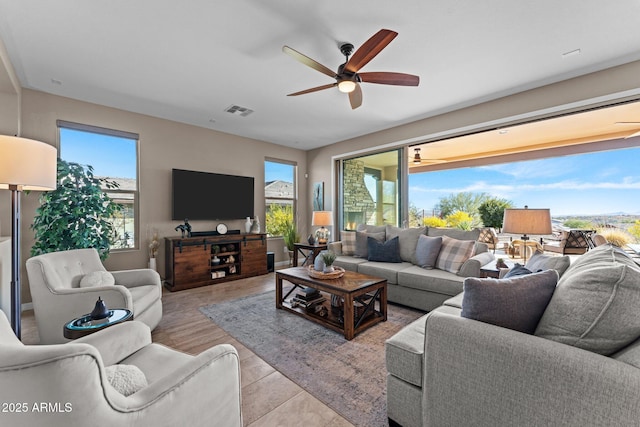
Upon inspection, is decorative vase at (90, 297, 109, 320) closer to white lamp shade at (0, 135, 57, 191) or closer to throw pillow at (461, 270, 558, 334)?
white lamp shade at (0, 135, 57, 191)

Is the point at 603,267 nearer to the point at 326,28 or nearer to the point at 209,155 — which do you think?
the point at 326,28

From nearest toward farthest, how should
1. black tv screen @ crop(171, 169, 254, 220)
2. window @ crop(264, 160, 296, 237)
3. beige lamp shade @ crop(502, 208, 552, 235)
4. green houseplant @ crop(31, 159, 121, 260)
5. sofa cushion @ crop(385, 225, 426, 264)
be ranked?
beige lamp shade @ crop(502, 208, 552, 235) < green houseplant @ crop(31, 159, 121, 260) < sofa cushion @ crop(385, 225, 426, 264) < black tv screen @ crop(171, 169, 254, 220) < window @ crop(264, 160, 296, 237)

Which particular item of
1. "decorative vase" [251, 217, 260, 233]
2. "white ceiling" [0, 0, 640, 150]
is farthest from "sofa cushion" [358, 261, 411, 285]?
"decorative vase" [251, 217, 260, 233]

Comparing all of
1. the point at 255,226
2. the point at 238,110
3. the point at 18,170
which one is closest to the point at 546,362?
the point at 18,170

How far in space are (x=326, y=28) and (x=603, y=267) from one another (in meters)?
2.39

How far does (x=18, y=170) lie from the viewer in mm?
1738

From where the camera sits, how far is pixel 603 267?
3.61 feet

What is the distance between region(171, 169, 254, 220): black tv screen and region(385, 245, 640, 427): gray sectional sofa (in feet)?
13.8

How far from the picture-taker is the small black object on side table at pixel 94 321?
1.57 metres

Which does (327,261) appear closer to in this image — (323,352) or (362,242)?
(323,352)

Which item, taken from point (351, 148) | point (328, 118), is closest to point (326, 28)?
point (328, 118)

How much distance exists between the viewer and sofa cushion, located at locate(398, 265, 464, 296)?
289 cm

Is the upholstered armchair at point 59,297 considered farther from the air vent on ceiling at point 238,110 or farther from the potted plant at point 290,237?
the potted plant at point 290,237

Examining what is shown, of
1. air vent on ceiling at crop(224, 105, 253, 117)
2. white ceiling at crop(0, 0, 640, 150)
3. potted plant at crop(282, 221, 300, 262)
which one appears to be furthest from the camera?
potted plant at crop(282, 221, 300, 262)
